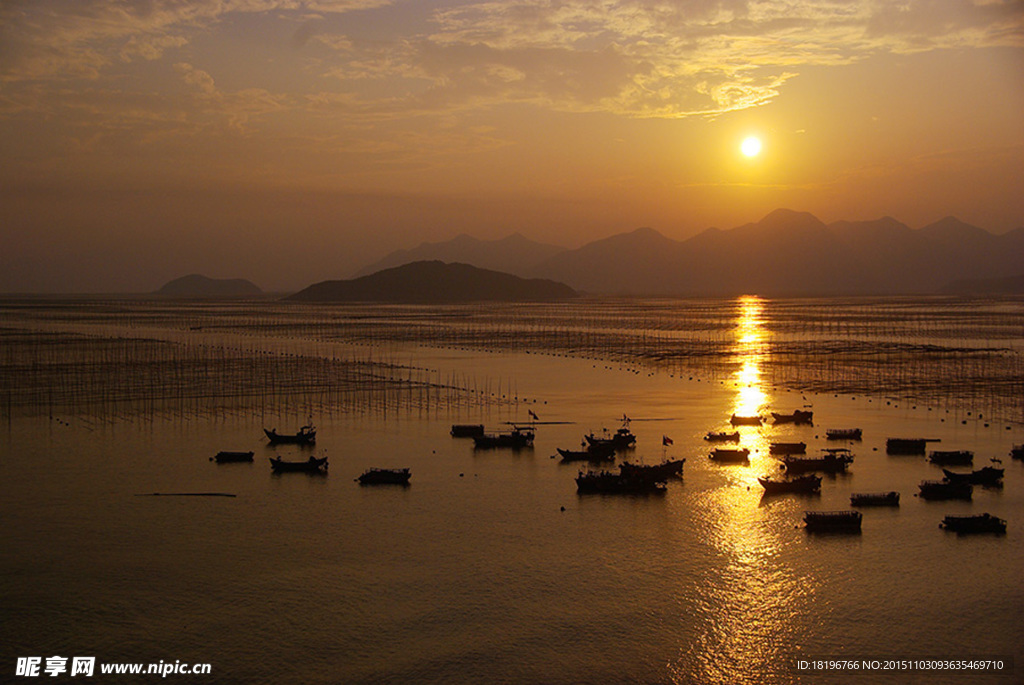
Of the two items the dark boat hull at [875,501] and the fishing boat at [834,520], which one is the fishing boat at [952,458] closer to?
the dark boat hull at [875,501]

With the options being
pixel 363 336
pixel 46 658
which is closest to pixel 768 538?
pixel 46 658

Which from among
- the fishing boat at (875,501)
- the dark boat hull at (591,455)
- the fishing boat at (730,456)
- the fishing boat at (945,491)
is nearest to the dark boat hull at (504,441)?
the dark boat hull at (591,455)

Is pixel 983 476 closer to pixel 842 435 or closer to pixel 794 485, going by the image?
pixel 794 485

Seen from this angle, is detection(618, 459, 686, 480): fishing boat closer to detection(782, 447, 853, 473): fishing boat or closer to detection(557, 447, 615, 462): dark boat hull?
detection(557, 447, 615, 462): dark boat hull

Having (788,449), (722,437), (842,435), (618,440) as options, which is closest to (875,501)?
(788,449)

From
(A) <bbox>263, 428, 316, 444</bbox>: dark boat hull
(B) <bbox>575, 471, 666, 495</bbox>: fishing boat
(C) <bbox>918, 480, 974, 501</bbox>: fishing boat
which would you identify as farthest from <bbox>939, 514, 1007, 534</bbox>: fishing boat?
(A) <bbox>263, 428, 316, 444</bbox>: dark boat hull

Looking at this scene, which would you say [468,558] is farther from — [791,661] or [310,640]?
[791,661]

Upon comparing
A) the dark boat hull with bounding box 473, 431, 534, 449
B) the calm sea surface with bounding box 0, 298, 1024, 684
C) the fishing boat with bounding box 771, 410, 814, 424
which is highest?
the fishing boat with bounding box 771, 410, 814, 424
